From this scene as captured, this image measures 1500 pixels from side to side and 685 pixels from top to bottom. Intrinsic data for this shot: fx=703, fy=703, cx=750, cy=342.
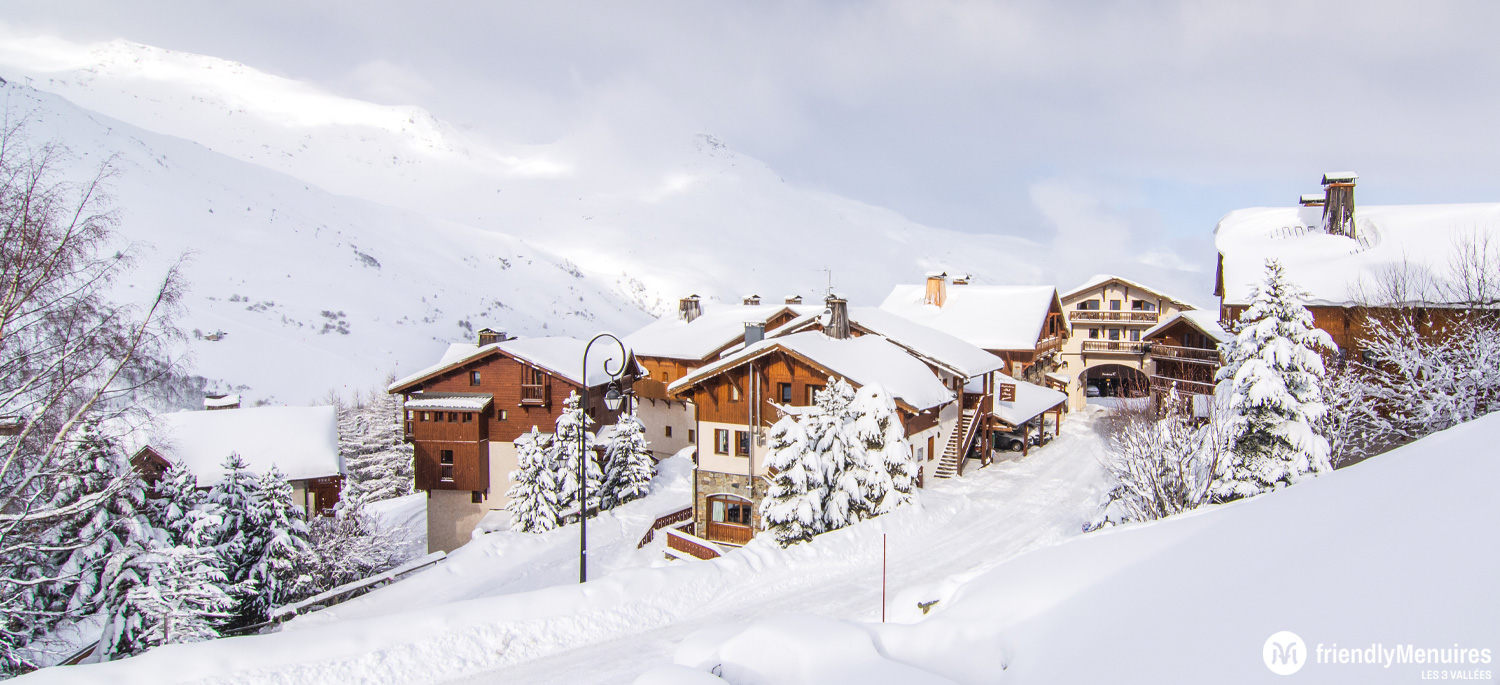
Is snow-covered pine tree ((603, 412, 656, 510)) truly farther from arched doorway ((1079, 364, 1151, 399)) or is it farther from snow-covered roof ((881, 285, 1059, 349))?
arched doorway ((1079, 364, 1151, 399))

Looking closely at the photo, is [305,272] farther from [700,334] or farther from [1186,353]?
[1186,353]

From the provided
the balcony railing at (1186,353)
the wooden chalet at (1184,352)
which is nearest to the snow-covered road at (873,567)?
the wooden chalet at (1184,352)

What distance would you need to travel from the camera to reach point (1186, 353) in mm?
34531

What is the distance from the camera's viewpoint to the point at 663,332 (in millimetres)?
47656

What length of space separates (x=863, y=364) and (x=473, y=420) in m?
21.1

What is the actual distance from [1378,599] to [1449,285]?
2771 centimetres

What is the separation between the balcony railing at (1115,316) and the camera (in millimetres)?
50844

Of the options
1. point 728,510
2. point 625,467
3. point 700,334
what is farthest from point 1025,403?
point 625,467

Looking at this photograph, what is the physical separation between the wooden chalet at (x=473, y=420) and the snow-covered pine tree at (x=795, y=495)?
1763cm

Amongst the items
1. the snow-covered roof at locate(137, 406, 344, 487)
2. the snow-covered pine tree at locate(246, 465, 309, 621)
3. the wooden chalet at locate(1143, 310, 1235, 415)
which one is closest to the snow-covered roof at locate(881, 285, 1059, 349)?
the wooden chalet at locate(1143, 310, 1235, 415)

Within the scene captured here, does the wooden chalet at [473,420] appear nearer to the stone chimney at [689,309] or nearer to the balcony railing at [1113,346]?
the stone chimney at [689,309]

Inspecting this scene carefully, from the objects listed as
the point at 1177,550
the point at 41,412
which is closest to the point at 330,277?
the point at 41,412

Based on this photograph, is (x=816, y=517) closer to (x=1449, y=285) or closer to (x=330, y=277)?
(x=1449, y=285)
